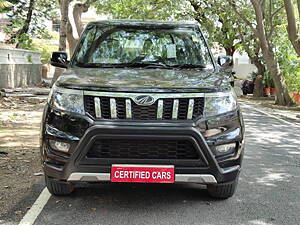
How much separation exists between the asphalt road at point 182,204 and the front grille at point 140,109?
98 cm

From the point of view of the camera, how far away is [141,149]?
421 cm

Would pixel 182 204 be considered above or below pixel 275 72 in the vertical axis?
below

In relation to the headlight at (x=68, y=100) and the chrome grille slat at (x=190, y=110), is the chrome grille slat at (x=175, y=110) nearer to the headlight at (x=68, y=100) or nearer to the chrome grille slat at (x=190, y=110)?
the chrome grille slat at (x=190, y=110)

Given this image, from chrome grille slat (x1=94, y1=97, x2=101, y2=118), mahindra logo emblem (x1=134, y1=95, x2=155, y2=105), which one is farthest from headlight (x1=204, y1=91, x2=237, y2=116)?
chrome grille slat (x1=94, y1=97, x2=101, y2=118)

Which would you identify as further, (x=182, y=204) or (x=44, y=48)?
(x=44, y=48)

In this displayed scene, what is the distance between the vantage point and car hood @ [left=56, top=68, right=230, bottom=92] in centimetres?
427

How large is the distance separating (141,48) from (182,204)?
6.47 feet

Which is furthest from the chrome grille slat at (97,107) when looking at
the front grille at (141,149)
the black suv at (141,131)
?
the front grille at (141,149)

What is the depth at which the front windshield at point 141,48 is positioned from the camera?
5418 mm

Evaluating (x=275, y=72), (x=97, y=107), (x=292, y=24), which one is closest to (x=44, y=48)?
(x=275, y=72)

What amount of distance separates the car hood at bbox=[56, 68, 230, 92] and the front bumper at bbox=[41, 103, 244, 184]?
324mm

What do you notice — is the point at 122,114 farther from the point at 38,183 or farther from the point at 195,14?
the point at 195,14

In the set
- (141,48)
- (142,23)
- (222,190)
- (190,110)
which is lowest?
(222,190)

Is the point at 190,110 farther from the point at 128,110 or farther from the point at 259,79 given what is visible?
the point at 259,79
